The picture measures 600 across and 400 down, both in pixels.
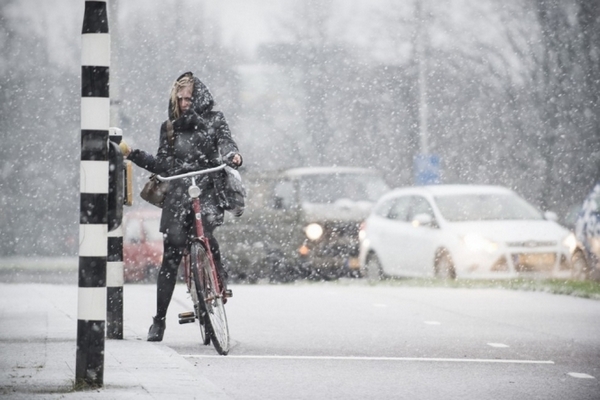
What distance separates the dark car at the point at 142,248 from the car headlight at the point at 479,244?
553 centimetres

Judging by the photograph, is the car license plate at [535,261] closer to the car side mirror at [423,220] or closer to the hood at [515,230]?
the hood at [515,230]

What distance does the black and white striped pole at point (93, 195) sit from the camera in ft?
21.5

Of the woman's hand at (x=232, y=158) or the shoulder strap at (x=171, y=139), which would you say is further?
the shoulder strap at (x=171, y=139)

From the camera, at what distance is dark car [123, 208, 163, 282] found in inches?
832

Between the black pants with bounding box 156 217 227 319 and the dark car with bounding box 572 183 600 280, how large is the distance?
9794 millimetres

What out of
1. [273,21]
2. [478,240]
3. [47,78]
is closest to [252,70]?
[273,21]

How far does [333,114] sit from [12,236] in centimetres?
1104

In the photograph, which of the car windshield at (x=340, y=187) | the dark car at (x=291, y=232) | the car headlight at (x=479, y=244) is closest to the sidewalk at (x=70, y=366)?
the car headlight at (x=479, y=244)

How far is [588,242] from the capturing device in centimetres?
1845

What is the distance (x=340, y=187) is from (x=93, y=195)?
1452 centimetres

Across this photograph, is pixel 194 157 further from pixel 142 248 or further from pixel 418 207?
pixel 142 248

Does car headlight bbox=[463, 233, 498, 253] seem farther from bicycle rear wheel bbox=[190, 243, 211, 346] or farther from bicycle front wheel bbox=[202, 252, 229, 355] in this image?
bicycle front wheel bbox=[202, 252, 229, 355]

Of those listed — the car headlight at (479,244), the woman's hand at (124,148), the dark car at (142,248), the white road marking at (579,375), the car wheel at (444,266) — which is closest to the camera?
the white road marking at (579,375)

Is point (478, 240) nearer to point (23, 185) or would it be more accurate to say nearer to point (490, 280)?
point (490, 280)
